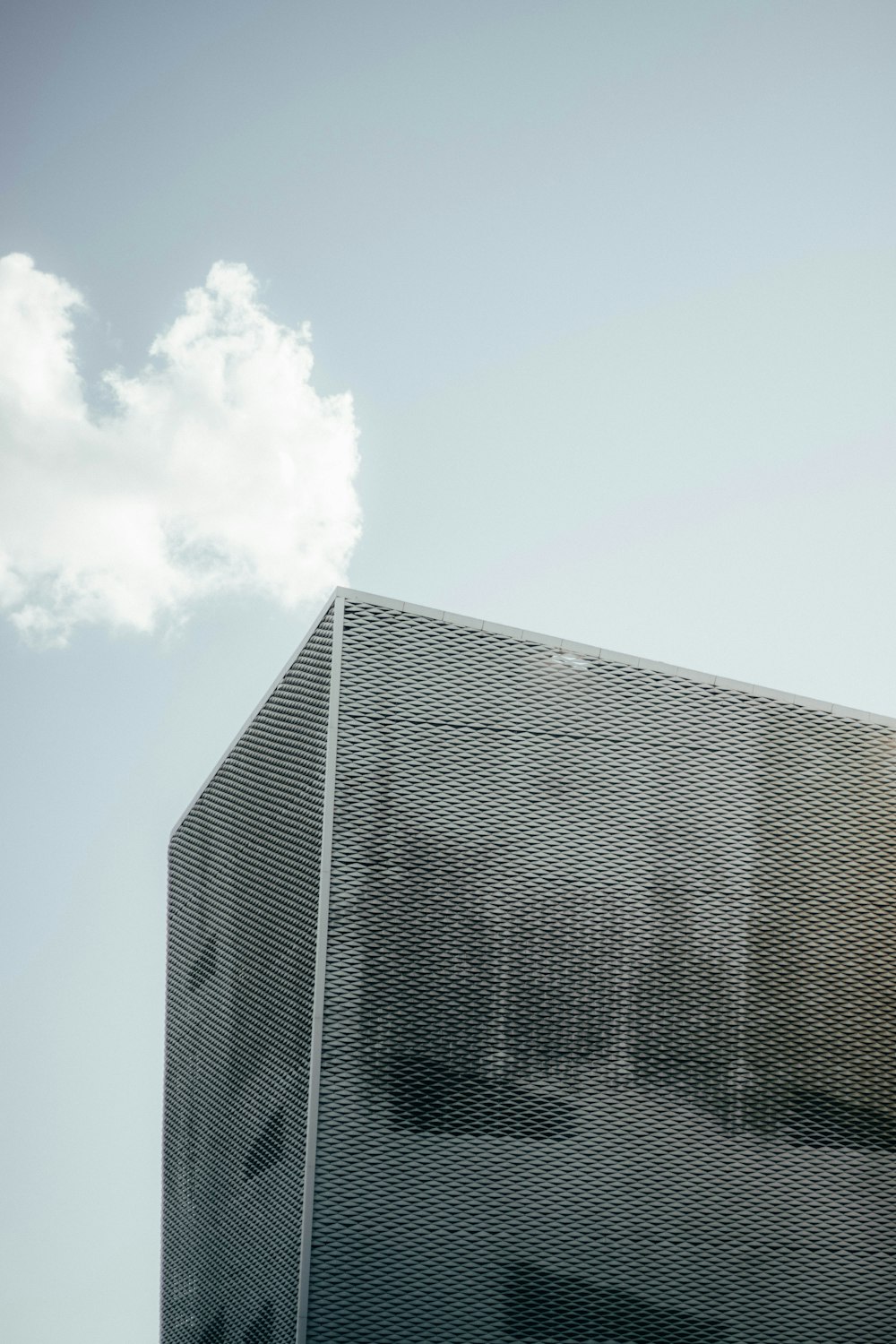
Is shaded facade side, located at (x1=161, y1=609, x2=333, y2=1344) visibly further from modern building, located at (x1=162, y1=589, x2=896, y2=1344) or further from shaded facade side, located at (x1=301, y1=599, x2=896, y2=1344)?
shaded facade side, located at (x1=301, y1=599, x2=896, y2=1344)

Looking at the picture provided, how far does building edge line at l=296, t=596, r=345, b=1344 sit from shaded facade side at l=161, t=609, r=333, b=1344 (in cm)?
19

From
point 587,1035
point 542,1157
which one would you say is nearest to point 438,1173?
point 542,1157

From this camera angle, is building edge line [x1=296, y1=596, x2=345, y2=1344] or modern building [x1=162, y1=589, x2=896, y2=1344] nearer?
building edge line [x1=296, y1=596, x2=345, y2=1344]

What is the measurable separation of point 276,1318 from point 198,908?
24.4ft

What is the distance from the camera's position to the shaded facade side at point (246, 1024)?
16.6 m

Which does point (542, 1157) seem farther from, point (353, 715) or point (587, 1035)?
point (353, 715)

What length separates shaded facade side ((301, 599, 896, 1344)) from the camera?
15.9 meters

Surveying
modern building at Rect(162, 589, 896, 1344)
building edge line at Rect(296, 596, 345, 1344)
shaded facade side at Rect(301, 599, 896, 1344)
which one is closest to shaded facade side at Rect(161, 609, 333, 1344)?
modern building at Rect(162, 589, 896, 1344)

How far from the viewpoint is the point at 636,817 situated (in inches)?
703

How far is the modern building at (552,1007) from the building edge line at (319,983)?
1.8 inches

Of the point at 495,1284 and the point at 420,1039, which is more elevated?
the point at 420,1039

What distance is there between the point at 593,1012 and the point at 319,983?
3.73 metres

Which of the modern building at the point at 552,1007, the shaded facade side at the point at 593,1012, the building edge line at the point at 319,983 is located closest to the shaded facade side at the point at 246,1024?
the modern building at the point at 552,1007

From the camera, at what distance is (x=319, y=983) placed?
1603 centimetres
